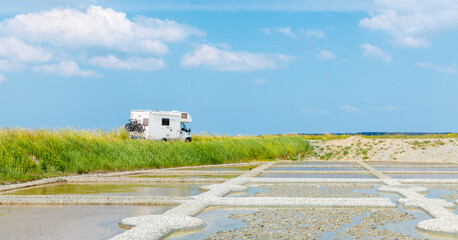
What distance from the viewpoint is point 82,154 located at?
1365cm

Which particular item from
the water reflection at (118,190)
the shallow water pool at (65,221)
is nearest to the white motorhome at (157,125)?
the water reflection at (118,190)

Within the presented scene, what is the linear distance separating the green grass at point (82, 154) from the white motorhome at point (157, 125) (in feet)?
27.3

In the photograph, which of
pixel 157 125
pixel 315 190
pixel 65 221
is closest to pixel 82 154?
pixel 315 190

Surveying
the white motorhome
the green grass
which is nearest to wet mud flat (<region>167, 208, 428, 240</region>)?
the green grass

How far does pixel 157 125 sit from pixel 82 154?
13.8 meters

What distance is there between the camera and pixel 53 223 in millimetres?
5895

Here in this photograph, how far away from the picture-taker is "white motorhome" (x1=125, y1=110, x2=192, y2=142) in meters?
26.8

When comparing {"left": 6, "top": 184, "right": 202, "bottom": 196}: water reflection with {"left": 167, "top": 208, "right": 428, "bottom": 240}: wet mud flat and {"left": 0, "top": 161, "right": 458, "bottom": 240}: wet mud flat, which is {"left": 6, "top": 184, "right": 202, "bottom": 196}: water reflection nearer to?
{"left": 0, "top": 161, "right": 458, "bottom": 240}: wet mud flat

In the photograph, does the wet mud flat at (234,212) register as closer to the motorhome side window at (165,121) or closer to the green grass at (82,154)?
the green grass at (82,154)

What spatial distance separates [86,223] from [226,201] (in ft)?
7.19

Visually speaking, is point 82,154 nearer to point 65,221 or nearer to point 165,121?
point 65,221

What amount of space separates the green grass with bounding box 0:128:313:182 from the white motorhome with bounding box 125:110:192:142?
27.3 ft

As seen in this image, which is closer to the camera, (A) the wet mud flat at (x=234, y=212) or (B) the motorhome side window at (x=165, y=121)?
(A) the wet mud flat at (x=234, y=212)

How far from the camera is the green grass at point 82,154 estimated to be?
467 inches
